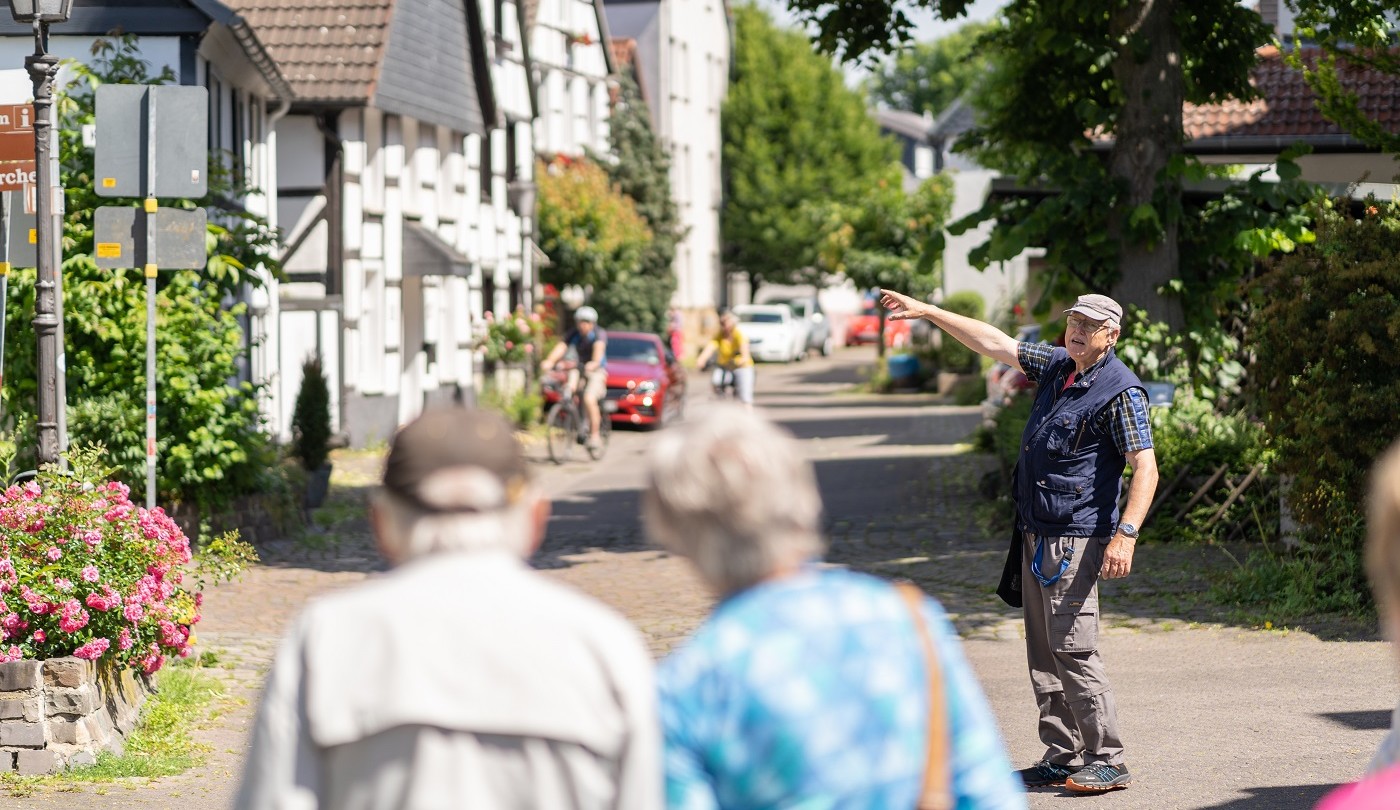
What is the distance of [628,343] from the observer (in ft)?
92.8

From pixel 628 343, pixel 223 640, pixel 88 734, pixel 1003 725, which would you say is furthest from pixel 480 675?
pixel 628 343

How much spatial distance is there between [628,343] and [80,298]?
53.0 feet

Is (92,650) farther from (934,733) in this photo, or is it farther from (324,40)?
(324,40)

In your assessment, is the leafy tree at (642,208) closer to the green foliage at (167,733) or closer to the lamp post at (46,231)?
the lamp post at (46,231)

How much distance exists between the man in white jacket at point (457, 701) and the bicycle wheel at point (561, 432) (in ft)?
61.5

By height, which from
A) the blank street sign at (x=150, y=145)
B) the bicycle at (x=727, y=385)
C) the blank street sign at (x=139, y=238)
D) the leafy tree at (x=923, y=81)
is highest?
the leafy tree at (x=923, y=81)

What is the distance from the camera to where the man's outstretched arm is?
6688 millimetres

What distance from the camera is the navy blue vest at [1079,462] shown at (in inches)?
253

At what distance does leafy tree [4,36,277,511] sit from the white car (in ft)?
120

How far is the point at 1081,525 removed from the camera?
642 centimetres

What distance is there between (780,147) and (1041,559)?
5330cm

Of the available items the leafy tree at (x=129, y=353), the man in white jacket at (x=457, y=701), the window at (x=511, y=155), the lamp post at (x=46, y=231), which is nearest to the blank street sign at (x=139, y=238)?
the lamp post at (x=46, y=231)

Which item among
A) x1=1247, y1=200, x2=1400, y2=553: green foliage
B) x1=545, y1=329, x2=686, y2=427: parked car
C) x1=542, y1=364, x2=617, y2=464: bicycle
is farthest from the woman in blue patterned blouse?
x1=545, y1=329, x2=686, y2=427: parked car

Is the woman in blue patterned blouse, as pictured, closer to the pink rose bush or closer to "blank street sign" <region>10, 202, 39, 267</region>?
the pink rose bush
